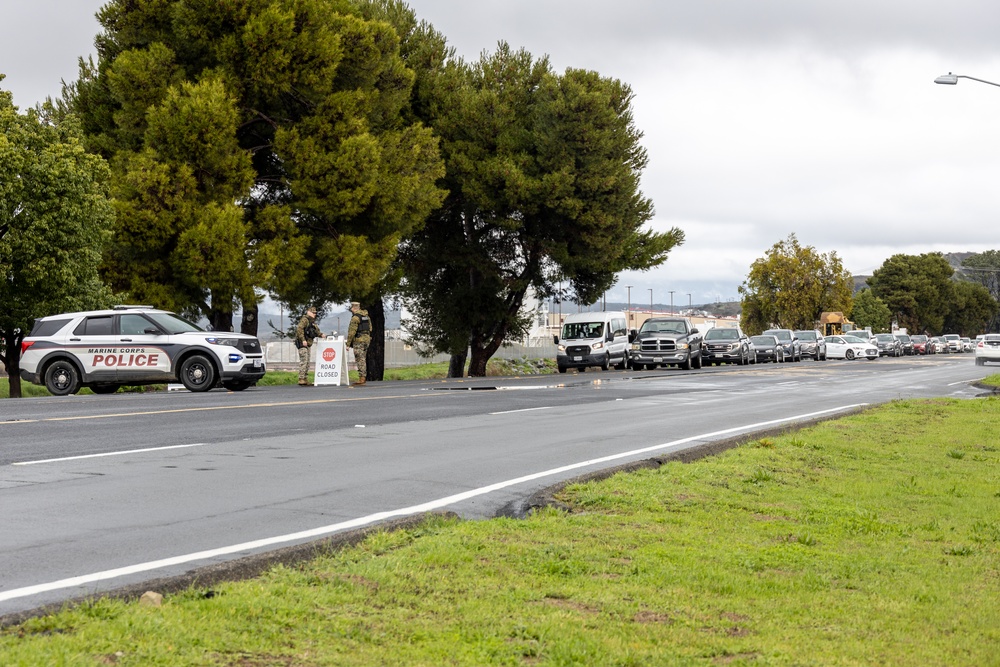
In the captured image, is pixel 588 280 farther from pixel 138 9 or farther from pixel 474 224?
pixel 138 9

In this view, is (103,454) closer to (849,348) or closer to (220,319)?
(220,319)

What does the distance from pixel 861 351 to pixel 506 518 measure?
6479 centimetres

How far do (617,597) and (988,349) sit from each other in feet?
168

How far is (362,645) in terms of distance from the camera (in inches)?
169

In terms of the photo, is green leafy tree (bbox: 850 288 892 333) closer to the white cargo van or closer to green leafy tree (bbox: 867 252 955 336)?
green leafy tree (bbox: 867 252 955 336)

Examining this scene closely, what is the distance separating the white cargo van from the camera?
44.7m

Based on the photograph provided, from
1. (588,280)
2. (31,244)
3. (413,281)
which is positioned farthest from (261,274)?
(588,280)

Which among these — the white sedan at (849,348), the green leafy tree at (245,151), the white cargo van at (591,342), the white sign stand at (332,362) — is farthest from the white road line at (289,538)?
the white sedan at (849,348)

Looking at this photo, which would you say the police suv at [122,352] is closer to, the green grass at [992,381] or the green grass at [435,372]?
the green grass at [435,372]

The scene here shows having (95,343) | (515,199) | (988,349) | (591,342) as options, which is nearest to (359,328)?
(95,343)

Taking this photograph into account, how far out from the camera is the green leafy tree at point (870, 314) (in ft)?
409

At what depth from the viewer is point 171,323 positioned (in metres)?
22.9

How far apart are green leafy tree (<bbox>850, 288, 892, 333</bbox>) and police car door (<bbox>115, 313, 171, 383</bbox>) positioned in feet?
366

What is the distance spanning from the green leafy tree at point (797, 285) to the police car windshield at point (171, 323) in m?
70.6
